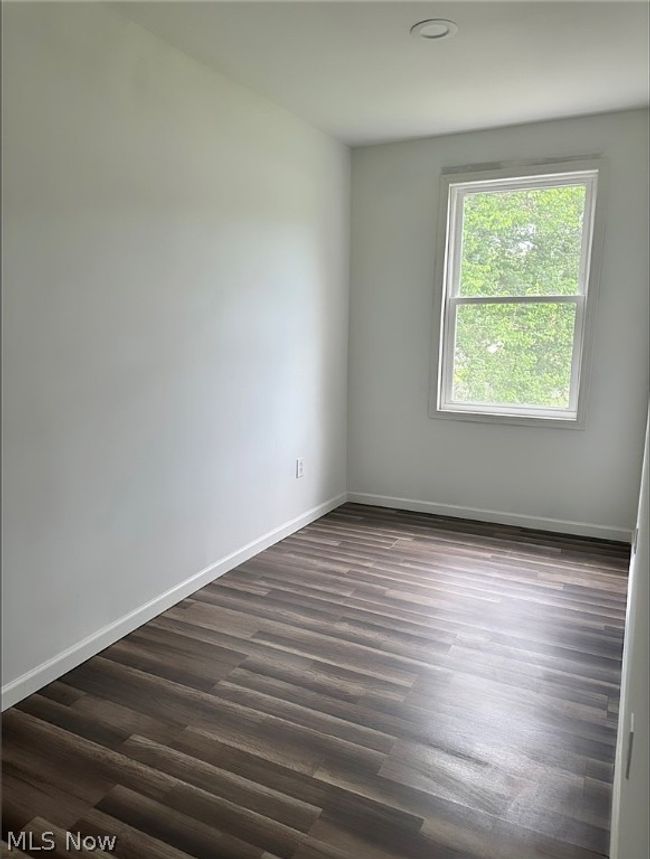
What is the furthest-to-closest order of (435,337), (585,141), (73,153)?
1. (435,337)
2. (585,141)
3. (73,153)

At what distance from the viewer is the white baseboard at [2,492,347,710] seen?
224 centimetres

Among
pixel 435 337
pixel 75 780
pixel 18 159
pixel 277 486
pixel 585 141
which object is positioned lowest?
pixel 75 780

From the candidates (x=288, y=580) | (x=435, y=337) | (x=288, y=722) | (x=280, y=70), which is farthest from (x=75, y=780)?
(x=435, y=337)

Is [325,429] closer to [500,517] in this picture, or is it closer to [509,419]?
[509,419]

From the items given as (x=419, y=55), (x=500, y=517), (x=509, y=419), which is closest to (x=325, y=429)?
(x=509, y=419)

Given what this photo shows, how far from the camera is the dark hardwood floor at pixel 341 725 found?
1669 mm

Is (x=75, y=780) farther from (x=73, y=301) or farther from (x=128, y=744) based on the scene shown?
(x=73, y=301)

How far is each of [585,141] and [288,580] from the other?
10.3 feet

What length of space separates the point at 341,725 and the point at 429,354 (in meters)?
2.79

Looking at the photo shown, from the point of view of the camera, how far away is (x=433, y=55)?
9.04 ft

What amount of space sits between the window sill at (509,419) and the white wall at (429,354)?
0.05 meters

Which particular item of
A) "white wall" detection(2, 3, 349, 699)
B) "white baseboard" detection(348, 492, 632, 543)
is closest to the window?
"white baseboard" detection(348, 492, 632, 543)

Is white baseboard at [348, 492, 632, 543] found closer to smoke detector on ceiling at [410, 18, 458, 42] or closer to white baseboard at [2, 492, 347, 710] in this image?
white baseboard at [2, 492, 347, 710]

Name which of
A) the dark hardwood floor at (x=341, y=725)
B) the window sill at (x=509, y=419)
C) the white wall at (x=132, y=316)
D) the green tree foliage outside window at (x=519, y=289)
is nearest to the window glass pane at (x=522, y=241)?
the green tree foliage outside window at (x=519, y=289)
